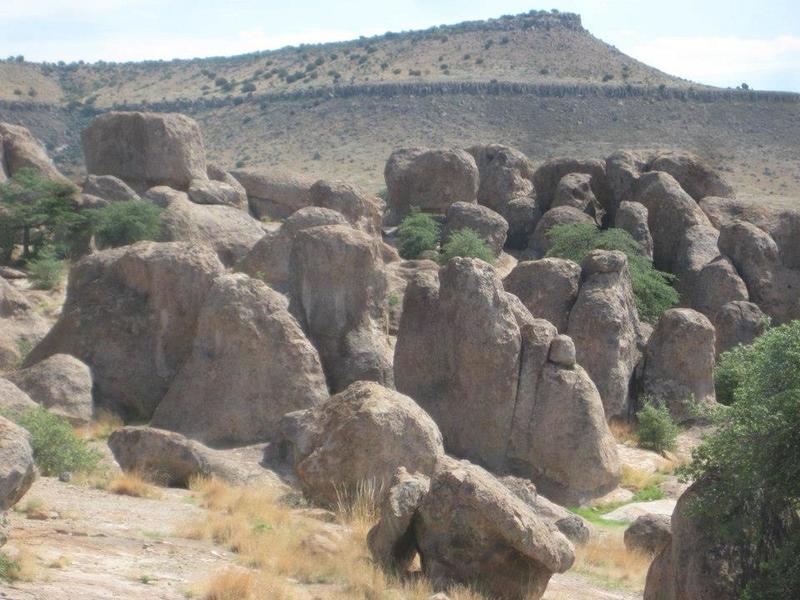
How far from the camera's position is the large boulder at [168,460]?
53.0 feet

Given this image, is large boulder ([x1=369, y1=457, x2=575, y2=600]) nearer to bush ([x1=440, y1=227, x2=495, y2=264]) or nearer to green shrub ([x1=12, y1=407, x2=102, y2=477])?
green shrub ([x1=12, y1=407, x2=102, y2=477])

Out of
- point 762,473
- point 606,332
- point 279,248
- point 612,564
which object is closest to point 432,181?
point 279,248

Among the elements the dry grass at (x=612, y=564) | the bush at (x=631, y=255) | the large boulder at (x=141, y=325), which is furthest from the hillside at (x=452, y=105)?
the dry grass at (x=612, y=564)

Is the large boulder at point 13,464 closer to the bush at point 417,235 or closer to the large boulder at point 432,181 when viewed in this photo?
the bush at point 417,235

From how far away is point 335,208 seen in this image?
1310 inches

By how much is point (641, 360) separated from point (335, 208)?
9776 millimetres

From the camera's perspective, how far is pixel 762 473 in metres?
11.6

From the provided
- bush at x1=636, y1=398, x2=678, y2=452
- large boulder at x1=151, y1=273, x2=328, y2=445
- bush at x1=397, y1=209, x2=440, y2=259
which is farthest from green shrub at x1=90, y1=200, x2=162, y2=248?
bush at x1=636, y1=398, x2=678, y2=452

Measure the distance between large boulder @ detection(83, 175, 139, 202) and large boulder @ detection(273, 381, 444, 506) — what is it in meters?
19.0

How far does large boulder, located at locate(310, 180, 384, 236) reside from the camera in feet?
109

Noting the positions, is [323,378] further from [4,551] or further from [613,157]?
[613,157]

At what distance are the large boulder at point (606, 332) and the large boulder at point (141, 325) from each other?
8.30m

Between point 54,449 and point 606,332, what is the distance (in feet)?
42.5

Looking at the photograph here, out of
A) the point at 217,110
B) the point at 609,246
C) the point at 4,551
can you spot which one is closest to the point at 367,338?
the point at 4,551
